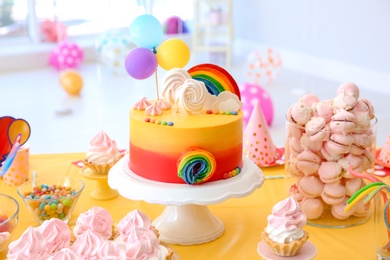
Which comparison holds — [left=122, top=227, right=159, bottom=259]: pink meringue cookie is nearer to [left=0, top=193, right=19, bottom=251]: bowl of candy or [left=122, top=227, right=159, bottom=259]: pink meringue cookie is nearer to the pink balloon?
[left=0, top=193, right=19, bottom=251]: bowl of candy

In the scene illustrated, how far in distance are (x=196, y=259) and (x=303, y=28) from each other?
393cm

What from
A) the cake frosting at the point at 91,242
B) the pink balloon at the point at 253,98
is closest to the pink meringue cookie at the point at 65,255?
the cake frosting at the point at 91,242

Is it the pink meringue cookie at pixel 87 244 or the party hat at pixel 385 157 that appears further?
the party hat at pixel 385 157

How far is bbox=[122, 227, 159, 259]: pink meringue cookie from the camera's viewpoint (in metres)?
1.34

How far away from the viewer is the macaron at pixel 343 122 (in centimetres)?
164

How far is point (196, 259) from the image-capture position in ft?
5.04

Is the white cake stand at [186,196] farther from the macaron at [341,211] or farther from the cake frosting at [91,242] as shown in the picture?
the macaron at [341,211]

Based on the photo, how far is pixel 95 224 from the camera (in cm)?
146

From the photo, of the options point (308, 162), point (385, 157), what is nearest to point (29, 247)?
point (308, 162)

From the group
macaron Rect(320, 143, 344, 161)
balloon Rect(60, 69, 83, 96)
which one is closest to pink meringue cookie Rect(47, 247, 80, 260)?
macaron Rect(320, 143, 344, 161)

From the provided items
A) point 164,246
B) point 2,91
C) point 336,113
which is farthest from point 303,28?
point 164,246

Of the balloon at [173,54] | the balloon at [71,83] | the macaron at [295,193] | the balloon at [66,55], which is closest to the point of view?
the balloon at [173,54]

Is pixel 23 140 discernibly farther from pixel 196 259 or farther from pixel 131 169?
pixel 196 259

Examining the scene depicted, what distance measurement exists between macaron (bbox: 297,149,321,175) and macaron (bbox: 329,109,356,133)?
0.29 ft
